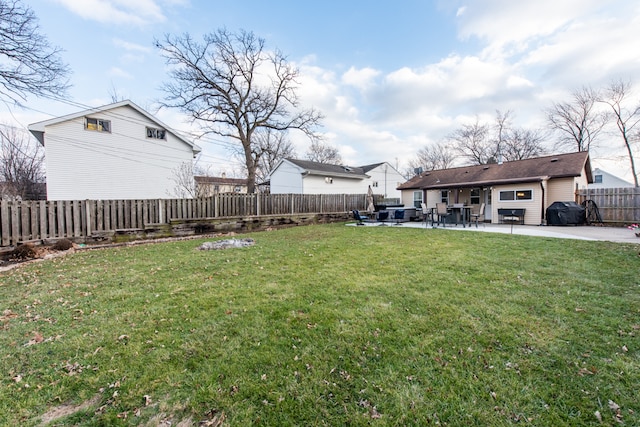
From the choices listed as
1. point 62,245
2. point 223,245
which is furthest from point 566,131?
point 62,245

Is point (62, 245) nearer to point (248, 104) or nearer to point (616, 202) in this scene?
point (248, 104)

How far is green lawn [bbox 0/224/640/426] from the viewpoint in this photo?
6.13 feet

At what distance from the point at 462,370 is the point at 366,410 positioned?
37.8 inches

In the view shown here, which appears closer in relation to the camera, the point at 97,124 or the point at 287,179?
the point at 97,124

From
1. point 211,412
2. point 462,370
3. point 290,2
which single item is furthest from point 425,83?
point 211,412

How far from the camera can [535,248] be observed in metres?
6.72

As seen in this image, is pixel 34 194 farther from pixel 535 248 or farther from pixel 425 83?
pixel 535 248

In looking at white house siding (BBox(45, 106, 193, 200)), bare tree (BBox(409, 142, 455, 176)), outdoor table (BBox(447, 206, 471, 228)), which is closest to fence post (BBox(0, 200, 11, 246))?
white house siding (BBox(45, 106, 193, 200))

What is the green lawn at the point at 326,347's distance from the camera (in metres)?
1.87

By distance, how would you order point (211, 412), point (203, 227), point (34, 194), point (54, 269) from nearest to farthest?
point (211, 412) < point (54, 269) < point (203, 227) < point (34, 194)

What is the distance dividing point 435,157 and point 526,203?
28.5 m

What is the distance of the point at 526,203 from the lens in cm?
1327

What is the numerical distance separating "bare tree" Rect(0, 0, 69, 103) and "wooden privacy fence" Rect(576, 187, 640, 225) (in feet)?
75.4

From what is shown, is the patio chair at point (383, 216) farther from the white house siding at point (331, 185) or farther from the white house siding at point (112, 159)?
the white house siding at point (112, 159)
